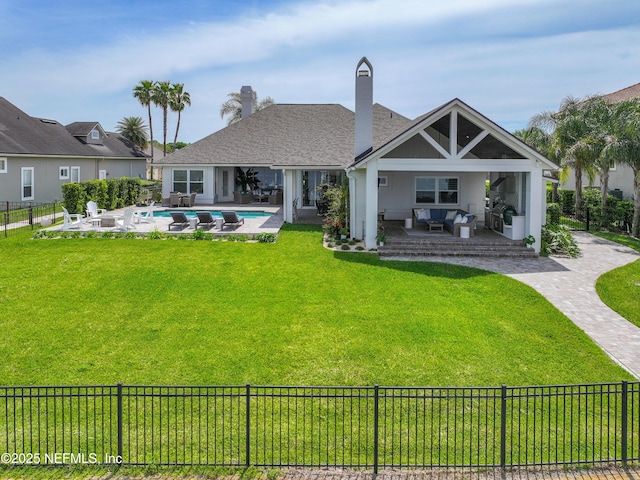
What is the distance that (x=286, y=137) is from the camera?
33.8 metres

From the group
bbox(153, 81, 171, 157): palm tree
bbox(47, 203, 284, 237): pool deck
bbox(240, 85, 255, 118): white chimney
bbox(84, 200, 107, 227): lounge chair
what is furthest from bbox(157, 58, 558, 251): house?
bbox(153, 81, 171, 157): palm tree

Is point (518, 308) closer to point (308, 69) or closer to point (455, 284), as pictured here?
point (455, 284)

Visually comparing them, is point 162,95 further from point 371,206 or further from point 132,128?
point 371,206

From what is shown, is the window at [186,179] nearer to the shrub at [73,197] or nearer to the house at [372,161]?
the house at [372,161]

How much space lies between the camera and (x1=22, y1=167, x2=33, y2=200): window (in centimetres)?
2981

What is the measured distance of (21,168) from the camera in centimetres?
2956

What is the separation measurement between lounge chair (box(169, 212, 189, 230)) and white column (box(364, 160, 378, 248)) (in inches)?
319

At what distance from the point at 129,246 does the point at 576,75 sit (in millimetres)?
27217

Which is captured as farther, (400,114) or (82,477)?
(400,114)

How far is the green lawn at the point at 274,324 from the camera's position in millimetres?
9188

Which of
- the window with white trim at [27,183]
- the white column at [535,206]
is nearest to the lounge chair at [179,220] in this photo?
the window with white trim at [27,183]

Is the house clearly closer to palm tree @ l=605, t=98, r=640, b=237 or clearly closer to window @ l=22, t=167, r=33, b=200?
palm tree @ l=605, t=98, r=640, b=237

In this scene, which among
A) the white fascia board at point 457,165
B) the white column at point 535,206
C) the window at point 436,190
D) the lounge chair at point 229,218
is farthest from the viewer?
the window at point 436,190

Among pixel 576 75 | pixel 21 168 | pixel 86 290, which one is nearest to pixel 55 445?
pixel 86 290
